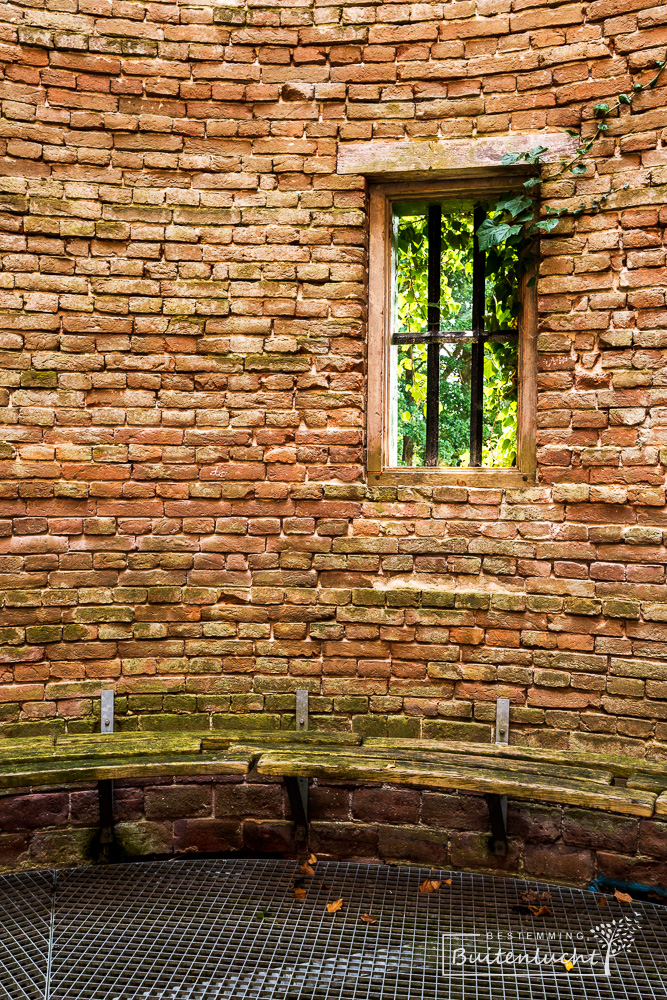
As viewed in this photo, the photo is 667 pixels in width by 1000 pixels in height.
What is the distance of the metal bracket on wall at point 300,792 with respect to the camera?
3527 millimetres

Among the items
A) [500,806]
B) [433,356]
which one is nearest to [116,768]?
[500,806]

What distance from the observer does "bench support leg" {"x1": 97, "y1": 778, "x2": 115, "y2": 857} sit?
354 cm

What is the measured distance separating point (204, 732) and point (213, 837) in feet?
1.69

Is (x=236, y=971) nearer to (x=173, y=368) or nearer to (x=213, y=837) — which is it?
(x=213, y=837)

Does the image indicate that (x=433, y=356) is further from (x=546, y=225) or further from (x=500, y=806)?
(x=500, y=806)

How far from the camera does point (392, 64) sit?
3.67 metres

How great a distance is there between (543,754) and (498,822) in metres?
0.38

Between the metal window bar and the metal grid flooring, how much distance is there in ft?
6.88

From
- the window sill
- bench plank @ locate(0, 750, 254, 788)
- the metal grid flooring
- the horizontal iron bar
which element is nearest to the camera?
the metal grid flooring

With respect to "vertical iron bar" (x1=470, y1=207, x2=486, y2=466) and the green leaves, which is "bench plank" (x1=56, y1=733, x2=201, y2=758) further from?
the green leaves

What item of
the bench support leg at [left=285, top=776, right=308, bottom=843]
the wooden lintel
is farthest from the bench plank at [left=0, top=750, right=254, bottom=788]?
the wooden lintel

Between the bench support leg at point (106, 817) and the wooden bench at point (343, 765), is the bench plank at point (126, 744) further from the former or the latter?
the bench support leg at point (106, 817)

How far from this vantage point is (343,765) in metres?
3.21

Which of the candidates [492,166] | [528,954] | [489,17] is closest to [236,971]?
[528,954]
